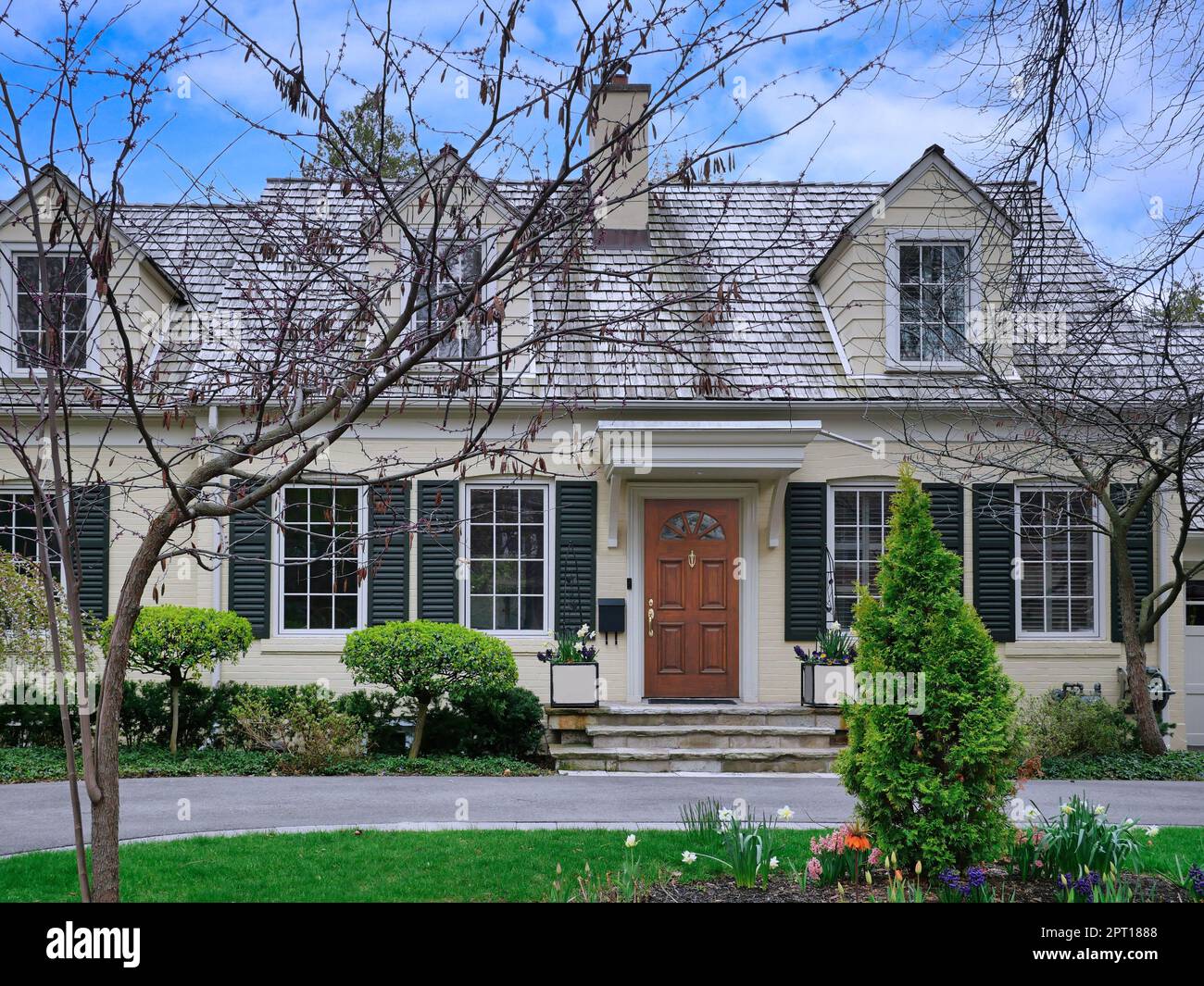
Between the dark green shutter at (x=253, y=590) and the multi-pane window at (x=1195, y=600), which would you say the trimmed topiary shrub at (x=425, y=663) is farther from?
the multi-pane window at (x=1195, y=600)

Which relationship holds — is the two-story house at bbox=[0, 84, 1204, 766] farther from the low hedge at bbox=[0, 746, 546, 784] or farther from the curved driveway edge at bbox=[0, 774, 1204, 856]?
the curved driveway edge at bbox=[0, 774, 1204, 856]

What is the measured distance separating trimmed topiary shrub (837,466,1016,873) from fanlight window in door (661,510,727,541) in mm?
6898

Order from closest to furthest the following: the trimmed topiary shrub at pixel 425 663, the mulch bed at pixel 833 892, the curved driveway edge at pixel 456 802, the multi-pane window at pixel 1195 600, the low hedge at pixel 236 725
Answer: the mulch bed at pixel 833 892 → the curved driveway edge at pixel 456 802 → the trimmed topiary shrub at pixel 425 663 → the low hedge at pixel 236 725 → the multi-pane window at pixel 1195 600

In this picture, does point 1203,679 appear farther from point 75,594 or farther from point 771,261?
point 75,594

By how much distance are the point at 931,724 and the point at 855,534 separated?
7.30m

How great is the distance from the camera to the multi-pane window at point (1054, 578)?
13.1m

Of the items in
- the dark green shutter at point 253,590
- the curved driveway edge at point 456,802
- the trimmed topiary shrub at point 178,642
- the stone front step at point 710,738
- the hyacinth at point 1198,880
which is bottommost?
the curved driveway edge at point 456,802

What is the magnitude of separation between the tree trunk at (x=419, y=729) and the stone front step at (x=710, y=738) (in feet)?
5.76

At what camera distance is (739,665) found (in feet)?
42.5

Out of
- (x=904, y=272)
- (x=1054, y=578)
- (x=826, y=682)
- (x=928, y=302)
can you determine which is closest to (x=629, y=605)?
(x=826, y=682)

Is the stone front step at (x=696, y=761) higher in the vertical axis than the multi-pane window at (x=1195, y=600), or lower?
lower

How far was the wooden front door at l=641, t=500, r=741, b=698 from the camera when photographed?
12.9 metres

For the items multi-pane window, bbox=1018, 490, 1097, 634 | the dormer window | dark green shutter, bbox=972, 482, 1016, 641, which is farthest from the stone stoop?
the dormer window

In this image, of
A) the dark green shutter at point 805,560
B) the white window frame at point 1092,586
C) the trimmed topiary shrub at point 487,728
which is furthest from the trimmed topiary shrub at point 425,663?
the white window frame at point 1092,586
